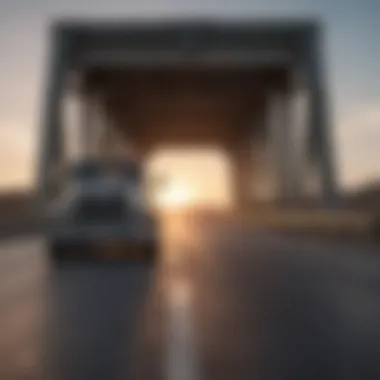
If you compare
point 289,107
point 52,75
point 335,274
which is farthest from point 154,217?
point 289,107

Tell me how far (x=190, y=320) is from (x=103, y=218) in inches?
379

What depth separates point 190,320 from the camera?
9078mm

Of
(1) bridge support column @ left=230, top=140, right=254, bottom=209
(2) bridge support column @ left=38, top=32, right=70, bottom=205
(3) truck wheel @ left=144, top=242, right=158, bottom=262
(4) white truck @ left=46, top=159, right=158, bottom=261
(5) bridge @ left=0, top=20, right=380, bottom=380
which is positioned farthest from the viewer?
(1) bridge support column @ left=230, top=140, right=254, bottom=209

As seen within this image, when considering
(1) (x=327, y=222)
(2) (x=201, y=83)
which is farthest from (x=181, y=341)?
(2) (x=201, y=83)

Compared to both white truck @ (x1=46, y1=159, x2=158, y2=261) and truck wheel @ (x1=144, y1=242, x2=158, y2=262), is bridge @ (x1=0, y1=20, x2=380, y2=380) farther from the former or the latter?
white truck @ (x1=46, y1=159, x2=158, y2=261)

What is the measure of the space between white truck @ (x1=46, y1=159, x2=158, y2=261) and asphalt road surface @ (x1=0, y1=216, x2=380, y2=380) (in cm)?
118

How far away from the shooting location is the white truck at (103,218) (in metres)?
17.9

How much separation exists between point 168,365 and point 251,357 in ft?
2.72

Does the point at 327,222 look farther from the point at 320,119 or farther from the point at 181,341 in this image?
the point at 181,341

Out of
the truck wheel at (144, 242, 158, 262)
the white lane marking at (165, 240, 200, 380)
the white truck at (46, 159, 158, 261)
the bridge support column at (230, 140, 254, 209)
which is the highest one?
the bridge support column at (230, 140, 254, 209)

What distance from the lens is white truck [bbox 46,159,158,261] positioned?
17.9 metres

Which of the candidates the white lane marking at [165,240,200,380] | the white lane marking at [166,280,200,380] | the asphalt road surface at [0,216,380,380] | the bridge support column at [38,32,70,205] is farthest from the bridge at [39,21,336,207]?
the white lane marking at [166,280,200,380]

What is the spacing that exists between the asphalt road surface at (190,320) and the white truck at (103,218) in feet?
3.87

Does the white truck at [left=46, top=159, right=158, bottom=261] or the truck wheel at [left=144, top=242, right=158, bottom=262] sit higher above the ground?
the white truck at [left=46, top=159, right=158, bottom=261]
